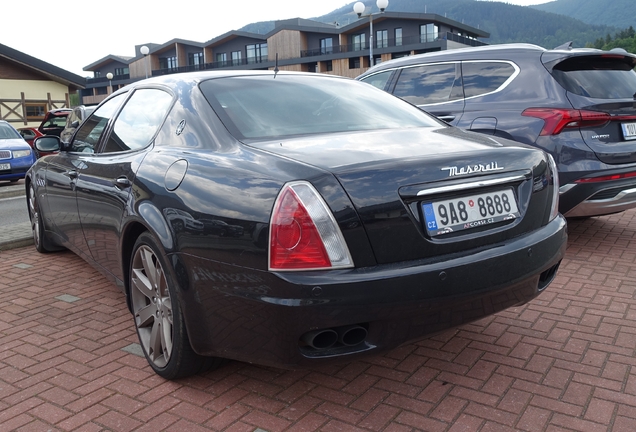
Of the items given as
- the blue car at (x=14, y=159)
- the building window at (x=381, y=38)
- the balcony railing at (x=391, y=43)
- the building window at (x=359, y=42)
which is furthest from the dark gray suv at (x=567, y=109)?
the building window at (x=359, y=42)

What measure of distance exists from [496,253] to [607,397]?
0.82m

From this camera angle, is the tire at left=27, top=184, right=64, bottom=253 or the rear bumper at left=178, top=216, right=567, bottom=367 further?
the tire at left=27, top=184, right=64, bottom=253

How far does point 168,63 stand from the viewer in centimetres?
6962

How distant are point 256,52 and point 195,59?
28.0 feet

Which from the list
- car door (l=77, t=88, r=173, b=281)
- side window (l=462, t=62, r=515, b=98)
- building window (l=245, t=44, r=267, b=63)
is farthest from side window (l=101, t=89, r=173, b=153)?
building window (l=245, t=44, r=267, b=63)

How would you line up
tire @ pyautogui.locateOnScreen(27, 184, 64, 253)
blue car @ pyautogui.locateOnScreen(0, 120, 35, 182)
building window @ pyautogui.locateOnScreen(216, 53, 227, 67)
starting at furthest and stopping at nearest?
building window @ pyautogui.locateOnScreen(216, 53, 227, 67), blue car @ pyautogui.locateOnScreen(0, 120, 35, 182), tire @ pyautogui.locateOnScreen(27, 184, 64, 253)

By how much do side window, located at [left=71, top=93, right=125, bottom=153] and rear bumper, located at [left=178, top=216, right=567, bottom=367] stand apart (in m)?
1.75

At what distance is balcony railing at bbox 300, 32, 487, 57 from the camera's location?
52.3 meters

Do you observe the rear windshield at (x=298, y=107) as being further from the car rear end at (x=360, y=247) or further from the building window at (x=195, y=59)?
the building window at (x=195, y=59)

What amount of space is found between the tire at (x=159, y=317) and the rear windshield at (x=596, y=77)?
378 cm

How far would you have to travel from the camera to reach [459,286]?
2371 mm

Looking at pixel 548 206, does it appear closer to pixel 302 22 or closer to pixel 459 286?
pixel 459 286

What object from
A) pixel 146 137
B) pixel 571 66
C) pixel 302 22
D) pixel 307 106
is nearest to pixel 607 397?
pixel 307 106

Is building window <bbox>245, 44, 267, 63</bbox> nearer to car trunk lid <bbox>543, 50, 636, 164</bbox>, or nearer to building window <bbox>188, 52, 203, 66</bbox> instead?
building window <bbox>188, 52, 203, 66</bbox>
